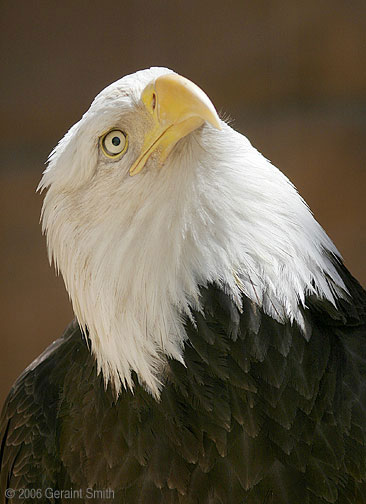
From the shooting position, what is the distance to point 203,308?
1618 millimetres

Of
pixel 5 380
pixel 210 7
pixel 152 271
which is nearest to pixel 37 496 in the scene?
pixel 152 271

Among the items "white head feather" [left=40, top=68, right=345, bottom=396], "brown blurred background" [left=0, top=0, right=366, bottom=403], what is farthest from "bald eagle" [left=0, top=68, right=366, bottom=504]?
"brown blurred background" [left=0, top=0, right=366, bottom=403]

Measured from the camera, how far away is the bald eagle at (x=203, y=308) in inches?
62.0

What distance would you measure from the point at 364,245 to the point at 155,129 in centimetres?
237

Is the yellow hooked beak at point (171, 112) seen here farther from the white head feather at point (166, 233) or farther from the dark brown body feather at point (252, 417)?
the dark brown body feather at point (252, 417)

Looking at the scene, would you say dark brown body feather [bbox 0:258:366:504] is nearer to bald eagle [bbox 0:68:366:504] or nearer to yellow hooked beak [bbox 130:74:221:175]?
bald eagle [bbox 0:68:366:504]

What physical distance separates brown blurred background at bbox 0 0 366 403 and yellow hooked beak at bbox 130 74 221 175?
2189mm

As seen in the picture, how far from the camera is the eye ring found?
1.60m

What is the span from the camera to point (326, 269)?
5.50ft

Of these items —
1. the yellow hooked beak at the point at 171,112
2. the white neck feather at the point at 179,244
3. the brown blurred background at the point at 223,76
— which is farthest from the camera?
the brown blurred background at the point at 223,76

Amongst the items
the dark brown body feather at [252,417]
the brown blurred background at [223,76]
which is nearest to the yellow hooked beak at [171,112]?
the dark brown body feather at [252,417]

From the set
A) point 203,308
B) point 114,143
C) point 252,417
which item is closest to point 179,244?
point 203,308

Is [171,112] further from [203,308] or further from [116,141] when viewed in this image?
[203,308]

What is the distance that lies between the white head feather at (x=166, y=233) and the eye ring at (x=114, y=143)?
0.04 ft
